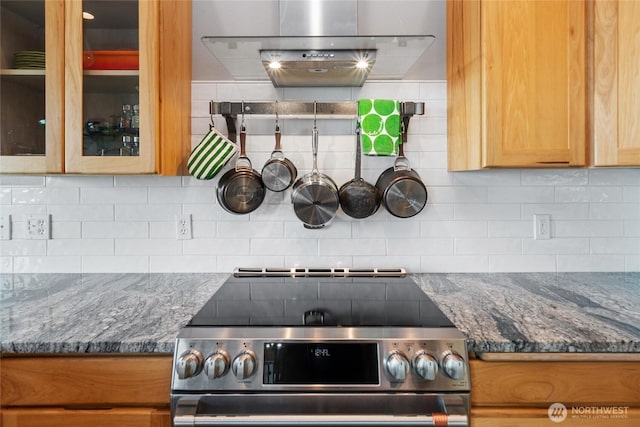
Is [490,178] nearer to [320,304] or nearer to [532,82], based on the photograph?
[532,82]

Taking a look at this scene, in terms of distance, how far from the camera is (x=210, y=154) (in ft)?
5.12

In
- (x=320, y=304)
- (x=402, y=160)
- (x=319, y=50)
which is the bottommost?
(x=320, y=304)

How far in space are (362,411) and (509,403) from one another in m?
0.37

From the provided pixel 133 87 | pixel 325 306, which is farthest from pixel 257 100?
pixel 325 306

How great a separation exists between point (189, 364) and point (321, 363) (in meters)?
0.32

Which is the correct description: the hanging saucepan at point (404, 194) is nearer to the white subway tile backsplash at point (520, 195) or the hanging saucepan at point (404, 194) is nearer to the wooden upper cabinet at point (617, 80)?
the white subway tile backsplash at point (520, 195)

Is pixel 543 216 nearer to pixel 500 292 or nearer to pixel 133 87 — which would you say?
pixel 500 292

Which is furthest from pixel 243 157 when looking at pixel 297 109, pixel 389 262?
pixel 389 262

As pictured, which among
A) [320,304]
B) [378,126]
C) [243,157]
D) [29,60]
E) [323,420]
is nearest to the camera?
[323,420]

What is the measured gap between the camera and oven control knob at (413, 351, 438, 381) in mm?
982

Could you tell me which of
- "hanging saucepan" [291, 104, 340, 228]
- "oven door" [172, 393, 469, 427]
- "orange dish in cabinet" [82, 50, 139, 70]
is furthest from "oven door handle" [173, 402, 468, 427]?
"orange dish in cabinet" [82, 50, 139, 70]

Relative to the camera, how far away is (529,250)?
172cm

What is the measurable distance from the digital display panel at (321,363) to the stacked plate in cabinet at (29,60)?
1.22 m

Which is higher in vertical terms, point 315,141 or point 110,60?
point 110,60
